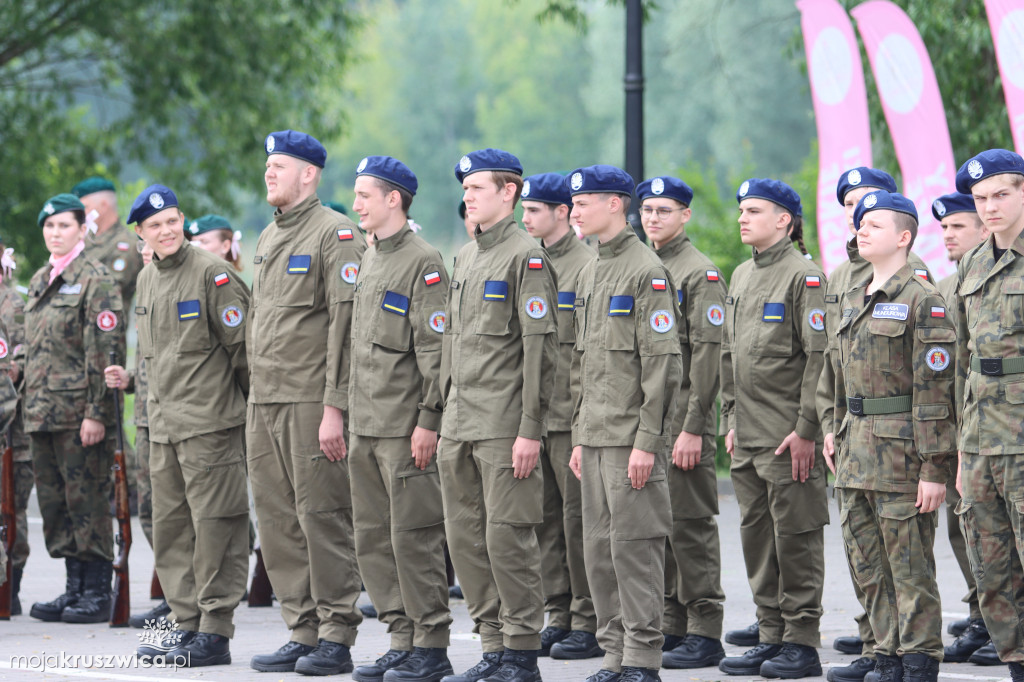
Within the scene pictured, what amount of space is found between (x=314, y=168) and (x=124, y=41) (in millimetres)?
13048

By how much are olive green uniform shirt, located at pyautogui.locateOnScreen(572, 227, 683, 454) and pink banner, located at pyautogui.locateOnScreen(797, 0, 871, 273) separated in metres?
5.85

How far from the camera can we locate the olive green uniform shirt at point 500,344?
21.8 ft

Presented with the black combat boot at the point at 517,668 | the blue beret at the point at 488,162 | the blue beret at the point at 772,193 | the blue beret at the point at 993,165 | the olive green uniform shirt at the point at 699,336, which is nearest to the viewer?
the blue beret at the point at 993,165

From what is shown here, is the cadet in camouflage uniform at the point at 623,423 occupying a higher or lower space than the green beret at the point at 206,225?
lower

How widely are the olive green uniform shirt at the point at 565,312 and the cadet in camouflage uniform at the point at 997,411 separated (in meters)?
2.28

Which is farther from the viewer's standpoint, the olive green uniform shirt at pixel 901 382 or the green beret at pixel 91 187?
the green beret at pixel 91 187

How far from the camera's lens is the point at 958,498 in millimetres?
7523

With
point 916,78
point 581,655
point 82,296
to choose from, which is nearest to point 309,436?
point 581,655

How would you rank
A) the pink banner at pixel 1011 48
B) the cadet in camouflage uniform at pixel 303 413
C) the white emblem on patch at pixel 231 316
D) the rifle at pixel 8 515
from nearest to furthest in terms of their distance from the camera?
the cadet in camouflage uniform at pixel 303 413 < the white emblem on patch at pixel 231 316 < the rifle at pixel 8 515 < the pink banner at pixel 1011 48

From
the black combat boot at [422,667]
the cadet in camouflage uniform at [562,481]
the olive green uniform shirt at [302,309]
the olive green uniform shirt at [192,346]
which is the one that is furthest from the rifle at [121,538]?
the cadet in camouflage uniform at [562,481]

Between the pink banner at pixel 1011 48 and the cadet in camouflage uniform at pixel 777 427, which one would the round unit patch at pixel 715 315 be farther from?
the pink banner at pixel 1011 48

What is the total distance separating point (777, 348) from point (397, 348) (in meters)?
1.99

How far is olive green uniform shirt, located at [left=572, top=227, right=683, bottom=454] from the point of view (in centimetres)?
639

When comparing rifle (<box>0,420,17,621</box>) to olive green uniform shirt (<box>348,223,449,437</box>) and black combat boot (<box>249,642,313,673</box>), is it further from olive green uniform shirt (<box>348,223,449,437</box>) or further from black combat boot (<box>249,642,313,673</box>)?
olive green uniform shirt (<box>348,223,449,437</box>)
